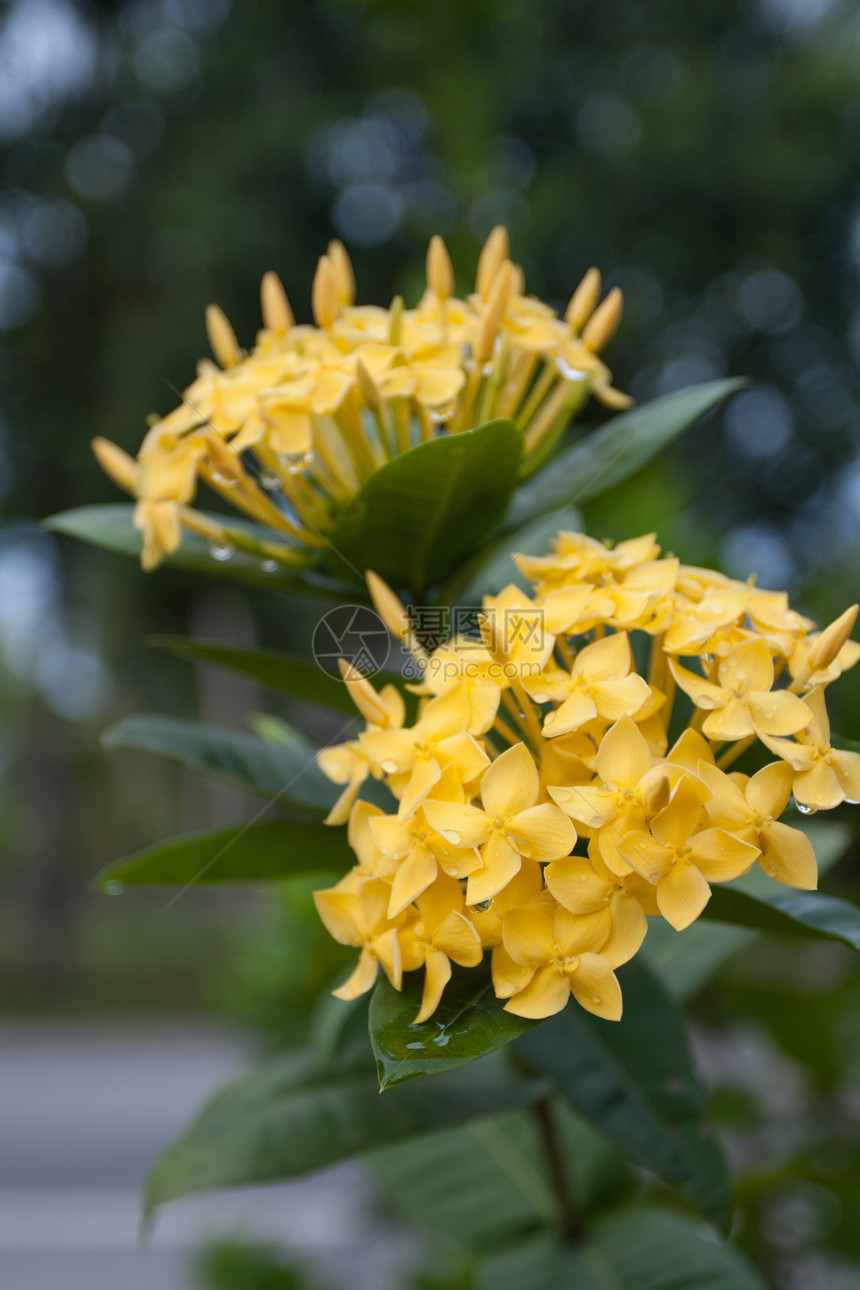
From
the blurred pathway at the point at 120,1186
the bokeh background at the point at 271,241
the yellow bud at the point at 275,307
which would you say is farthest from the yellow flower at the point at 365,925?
the bokeh background at the point at 271,241

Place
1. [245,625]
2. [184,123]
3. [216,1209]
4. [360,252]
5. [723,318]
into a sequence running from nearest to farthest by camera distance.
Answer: [216,1209]
[360,252]
[723,318]
[184,123]
[245,625]

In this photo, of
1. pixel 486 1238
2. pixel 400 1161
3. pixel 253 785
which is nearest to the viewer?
pixel 253 785

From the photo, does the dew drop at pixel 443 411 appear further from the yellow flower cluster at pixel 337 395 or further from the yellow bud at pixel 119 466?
the yellow bud at pixel 119 466

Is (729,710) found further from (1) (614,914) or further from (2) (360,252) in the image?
(2) (360,252)

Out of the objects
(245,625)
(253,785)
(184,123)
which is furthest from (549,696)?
(184,123)

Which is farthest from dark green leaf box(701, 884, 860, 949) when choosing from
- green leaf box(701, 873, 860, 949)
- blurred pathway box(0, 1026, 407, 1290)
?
blurred pathway box(0, 1026, 407, 1290)

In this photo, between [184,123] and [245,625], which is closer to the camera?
[184,123]

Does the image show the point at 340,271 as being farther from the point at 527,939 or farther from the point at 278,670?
the point at 527,939
